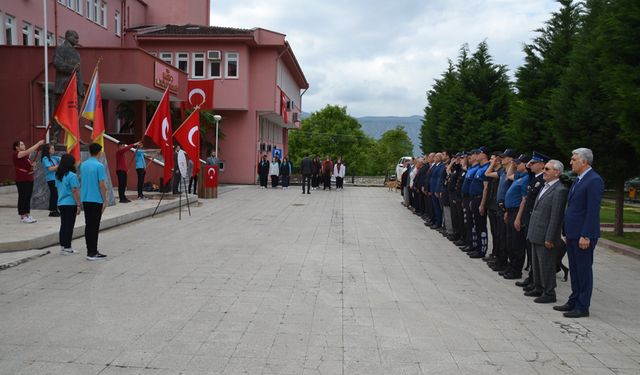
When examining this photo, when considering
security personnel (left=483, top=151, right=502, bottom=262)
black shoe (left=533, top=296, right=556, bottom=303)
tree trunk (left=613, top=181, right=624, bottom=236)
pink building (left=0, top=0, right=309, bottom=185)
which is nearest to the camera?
black shoe (left=533, top=296, right=556, bottom=303)

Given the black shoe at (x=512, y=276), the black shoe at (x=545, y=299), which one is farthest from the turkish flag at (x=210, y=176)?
the black shoe at (x=545, y=299)

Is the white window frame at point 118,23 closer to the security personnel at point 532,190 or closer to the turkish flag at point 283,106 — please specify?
the turkish flag at point 283,106

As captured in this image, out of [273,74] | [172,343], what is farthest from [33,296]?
[273,74]

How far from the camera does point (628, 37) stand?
10.6 metres

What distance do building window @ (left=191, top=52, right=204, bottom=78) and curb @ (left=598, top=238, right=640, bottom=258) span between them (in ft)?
89.1

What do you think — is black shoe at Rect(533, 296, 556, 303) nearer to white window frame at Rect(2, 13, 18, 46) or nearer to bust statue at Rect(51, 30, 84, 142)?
bust statue at Rect(51, 30, 84, 142)

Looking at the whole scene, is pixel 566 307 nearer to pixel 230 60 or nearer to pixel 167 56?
pixel 230 60

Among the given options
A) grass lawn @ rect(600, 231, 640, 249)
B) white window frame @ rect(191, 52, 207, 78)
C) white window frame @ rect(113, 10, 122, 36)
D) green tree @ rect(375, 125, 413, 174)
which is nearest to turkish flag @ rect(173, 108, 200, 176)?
grass lawn @ rect(600, 231, 640, 249)

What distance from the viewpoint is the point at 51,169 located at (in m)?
12.5

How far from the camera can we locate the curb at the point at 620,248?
1107 centimetres

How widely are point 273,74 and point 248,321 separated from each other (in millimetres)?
30791

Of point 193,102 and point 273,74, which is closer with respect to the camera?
point 193,102

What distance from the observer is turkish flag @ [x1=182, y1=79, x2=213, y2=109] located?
28797 millimetres

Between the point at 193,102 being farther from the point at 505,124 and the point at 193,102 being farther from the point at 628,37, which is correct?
the point at 628,37
